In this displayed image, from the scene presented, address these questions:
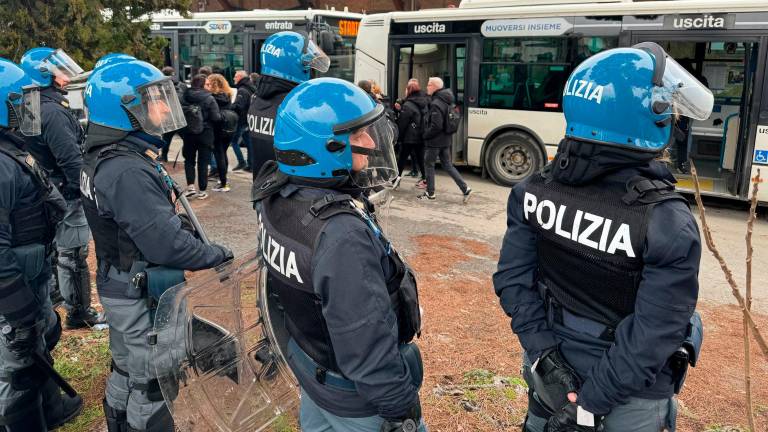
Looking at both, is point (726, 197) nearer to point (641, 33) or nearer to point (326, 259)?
point (641, 33)

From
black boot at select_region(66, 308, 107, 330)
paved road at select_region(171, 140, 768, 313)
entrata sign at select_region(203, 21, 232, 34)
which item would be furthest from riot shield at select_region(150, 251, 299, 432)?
entrata sign at select_region(203, 21, 232, 34)

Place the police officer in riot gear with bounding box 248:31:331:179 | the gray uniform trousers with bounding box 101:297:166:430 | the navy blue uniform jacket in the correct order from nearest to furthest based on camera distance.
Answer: the navy blue uniform jacket < the gray uniform trousers with bounding box 101:297:166:430 < the police officer in riot gear with bounding box 248:31:331:179

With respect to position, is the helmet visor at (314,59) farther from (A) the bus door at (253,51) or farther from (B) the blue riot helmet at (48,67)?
(A) the bus door at (253,51)

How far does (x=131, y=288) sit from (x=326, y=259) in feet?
5.02

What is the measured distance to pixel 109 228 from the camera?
119 inches

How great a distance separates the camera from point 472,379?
400cm

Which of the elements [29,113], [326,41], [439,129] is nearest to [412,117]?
[439,129]

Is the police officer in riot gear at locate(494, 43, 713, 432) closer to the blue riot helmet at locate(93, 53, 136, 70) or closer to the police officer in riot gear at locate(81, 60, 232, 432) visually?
the police officer in riot gear at locate(81, 60, 232, 432)

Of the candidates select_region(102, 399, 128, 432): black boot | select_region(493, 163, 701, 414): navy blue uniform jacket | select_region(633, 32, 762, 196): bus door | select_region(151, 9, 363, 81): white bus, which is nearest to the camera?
select_region(493, 163, 701, 414): navy blue uniform jacket

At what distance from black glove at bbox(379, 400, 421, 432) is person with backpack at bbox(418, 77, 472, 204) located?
703 centimetres

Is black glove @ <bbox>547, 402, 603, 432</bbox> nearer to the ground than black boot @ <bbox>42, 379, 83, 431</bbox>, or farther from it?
farther from it

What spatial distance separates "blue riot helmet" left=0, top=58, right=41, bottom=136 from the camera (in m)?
3.46

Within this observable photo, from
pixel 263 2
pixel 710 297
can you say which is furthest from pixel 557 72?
pixel 263 2

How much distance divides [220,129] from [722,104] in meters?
7.71
